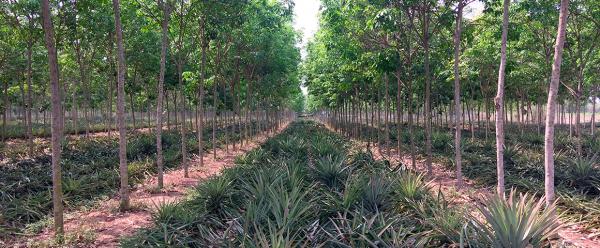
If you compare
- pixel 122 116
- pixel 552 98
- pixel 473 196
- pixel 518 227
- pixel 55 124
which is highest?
pixel 552 98

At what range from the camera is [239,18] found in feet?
41.6

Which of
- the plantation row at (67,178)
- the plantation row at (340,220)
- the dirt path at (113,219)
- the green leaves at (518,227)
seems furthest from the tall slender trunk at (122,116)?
the green leaves at (518,227)

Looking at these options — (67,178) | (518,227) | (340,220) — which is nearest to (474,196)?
(340,220)

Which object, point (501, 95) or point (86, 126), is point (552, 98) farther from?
point (86, 126)

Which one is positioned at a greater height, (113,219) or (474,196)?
(474,196)

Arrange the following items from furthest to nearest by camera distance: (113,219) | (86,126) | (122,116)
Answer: (86,126), (122,116), (113,219)

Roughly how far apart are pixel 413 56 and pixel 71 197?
10.3m

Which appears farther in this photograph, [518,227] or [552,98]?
[552,98]

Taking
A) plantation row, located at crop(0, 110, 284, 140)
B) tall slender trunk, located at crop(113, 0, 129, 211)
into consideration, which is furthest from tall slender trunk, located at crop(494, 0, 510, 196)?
plantation row, located at crop(0, 110, 284, 140)

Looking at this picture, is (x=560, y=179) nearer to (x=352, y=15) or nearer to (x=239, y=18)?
(x=352, y=15)

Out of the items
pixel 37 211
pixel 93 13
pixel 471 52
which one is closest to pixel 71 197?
pixel 37 211

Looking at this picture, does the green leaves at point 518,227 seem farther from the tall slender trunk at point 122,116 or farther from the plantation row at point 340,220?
the tall slender trunk at point 122,116

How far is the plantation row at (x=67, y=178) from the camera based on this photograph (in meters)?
7.40

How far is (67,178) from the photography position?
9812 millimetres
